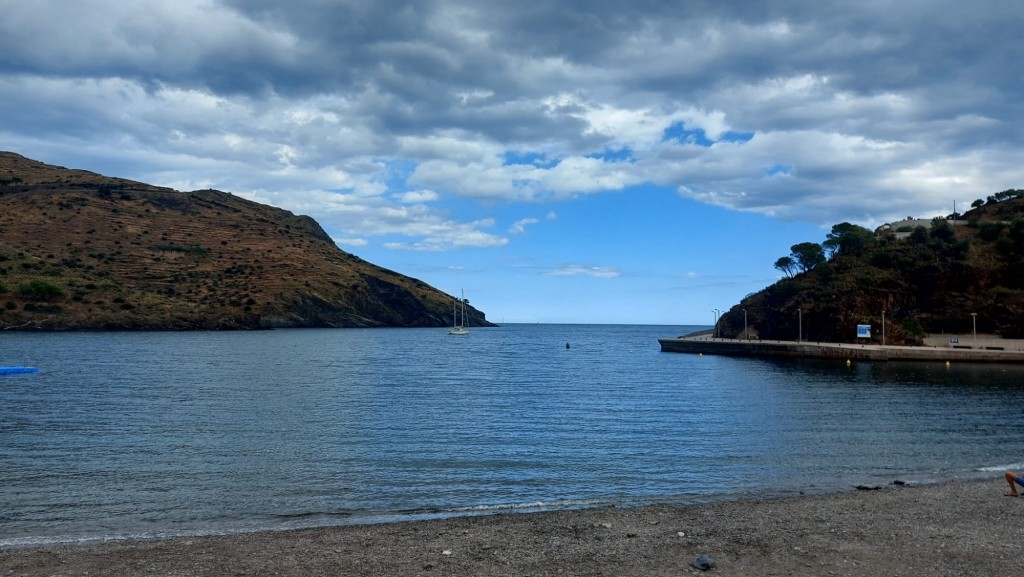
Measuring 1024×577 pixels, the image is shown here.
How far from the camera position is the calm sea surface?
19906 millimetres

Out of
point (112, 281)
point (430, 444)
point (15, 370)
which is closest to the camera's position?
point (430, 444)

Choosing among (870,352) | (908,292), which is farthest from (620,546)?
(908,292)

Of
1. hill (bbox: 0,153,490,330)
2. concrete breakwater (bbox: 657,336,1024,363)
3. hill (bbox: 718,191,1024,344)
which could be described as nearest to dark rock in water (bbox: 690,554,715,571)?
concrete breakwater (bbox: 657,336,1024,363)

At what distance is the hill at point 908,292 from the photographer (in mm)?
116500

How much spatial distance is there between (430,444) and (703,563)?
1777cm

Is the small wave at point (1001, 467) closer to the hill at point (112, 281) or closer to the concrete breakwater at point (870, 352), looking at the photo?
the concrete breakwater at point (870, 352)

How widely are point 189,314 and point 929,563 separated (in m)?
173

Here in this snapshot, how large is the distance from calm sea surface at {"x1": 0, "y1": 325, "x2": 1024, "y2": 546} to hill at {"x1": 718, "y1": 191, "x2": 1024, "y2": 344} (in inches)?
2365

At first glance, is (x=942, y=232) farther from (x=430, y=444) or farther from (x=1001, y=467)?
(x=430, y=444)

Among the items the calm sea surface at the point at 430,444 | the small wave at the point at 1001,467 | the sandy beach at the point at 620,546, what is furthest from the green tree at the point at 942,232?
the sandy beach at the point at 620,546

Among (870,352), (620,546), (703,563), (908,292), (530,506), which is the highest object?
(908,292)

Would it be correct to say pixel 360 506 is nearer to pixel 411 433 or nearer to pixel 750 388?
pixel 411 433

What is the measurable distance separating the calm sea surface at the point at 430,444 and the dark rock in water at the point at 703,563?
6.67 metres

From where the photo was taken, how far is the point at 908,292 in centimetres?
12669
